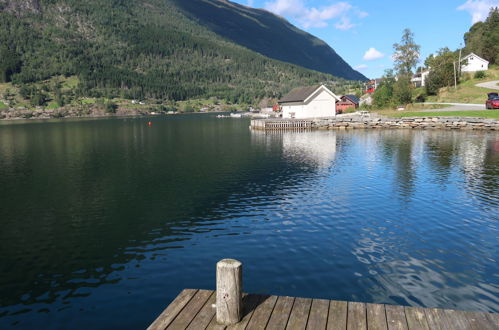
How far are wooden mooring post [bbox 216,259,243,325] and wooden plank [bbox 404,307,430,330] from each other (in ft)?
14.0

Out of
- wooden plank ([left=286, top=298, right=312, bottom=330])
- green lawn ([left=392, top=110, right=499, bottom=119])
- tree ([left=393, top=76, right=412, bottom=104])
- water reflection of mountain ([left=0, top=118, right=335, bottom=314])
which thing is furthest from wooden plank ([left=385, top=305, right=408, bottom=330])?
tree ([left=393, top=76, right=412, bottom=104])

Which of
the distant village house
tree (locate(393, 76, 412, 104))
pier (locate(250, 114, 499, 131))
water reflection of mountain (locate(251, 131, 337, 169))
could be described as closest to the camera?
water reflection of mountain (locate(251, 131, 337, 169))

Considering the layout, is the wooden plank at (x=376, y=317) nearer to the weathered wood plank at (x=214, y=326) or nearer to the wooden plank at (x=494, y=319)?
the wooden plank at (x=494, y=319)

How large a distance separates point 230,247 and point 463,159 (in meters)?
32.1

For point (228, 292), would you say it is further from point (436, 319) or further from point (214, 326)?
point (436, 319)

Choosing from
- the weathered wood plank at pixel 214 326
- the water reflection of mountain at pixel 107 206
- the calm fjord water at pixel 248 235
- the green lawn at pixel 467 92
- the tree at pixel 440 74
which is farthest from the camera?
the tree at pixel 440 74

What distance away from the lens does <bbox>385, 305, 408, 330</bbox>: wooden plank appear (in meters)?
8.53

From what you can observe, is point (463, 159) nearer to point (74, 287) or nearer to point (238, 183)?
point (238, 183)

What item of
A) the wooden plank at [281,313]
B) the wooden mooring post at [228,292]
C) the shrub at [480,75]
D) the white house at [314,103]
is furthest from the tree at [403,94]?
the wooden mooring post at [228,292]

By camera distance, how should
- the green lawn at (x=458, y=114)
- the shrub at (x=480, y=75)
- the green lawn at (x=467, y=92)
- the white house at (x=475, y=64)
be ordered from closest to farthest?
1. the green lawn at (x=458, y=114)
2. the green lawn at (x=467, y=92)
3. the shrub at (x=480, y=75)
4. the white house at (x=475, y=64)

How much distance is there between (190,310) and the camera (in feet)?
30.5

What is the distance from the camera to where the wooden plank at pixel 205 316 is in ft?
28.1

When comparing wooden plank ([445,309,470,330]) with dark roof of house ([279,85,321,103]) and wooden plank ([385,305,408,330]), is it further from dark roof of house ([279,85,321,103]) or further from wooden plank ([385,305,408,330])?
dark roof of house ([279,85,321,103])

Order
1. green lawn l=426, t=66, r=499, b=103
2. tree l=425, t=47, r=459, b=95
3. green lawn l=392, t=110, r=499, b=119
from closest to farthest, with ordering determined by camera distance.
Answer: green lawn l=392, t=110, r=499, b=119 → green lawn l=426, t=66, r=499, b=103 → tree l=425, t=47, r=459, b=95
